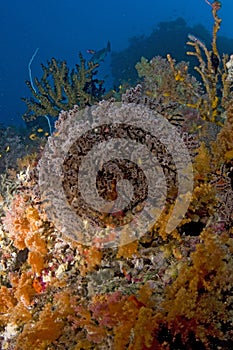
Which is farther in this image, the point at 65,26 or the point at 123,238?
the point at 65,26

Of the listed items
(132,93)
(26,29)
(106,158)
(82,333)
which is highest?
(26,29)

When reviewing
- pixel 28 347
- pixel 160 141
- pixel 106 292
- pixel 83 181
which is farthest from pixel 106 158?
pixel 28 347

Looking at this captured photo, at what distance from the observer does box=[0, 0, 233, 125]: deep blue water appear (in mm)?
73438

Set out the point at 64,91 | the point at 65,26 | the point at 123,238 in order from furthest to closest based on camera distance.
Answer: the point at 65,26 < the point at 64,91 < the point at 123,238

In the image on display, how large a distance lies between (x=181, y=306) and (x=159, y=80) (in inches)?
316

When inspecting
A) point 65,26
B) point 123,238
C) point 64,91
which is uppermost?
point 65,26

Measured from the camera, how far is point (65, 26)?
299 ft

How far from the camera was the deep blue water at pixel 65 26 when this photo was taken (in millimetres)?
73438

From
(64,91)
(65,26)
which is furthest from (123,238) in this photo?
(65,26)

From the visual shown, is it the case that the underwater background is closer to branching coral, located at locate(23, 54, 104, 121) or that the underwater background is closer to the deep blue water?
branching coral, located at locate(23, 54, 104, 121)

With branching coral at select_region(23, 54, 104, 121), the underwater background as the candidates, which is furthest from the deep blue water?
the underwater background

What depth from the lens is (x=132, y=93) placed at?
396cm

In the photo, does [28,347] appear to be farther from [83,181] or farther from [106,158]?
[106,158]

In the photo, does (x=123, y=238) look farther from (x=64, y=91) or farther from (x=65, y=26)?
(x=65, y=26)
